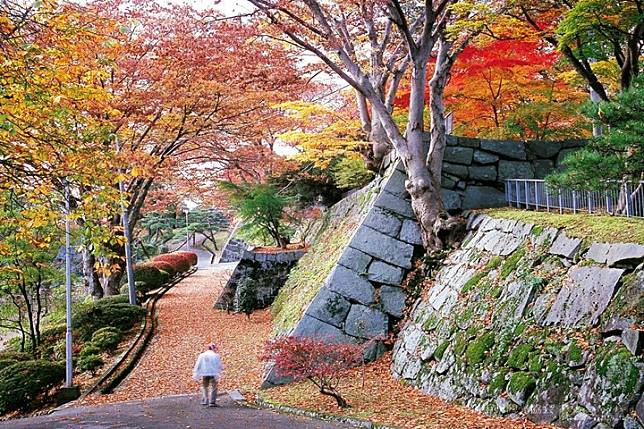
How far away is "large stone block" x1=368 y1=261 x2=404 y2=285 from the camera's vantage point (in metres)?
10.7

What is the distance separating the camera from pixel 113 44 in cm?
676

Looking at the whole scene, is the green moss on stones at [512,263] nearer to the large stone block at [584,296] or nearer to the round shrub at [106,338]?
the large stone block at [584,296]

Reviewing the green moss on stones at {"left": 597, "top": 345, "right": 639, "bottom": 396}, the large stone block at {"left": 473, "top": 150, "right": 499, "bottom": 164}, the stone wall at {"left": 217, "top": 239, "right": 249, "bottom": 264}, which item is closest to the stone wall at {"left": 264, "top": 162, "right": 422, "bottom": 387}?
the large stone block at {"left": 473, "top": 150, "right": 499, "bottom": 164}

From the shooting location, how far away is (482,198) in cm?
1155

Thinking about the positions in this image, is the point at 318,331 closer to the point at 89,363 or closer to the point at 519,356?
the point at 519,356

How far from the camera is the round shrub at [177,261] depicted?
93.4 ft

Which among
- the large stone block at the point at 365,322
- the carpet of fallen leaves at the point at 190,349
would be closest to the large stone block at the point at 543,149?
the large stone block at the point at 365,322

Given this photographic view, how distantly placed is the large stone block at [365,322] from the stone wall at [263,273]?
7489mm

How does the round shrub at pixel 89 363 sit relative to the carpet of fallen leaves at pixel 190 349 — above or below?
above

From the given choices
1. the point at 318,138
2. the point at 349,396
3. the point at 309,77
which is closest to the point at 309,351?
the point at 349,396

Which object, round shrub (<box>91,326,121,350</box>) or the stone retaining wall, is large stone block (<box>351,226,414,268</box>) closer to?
the stone retaining wall

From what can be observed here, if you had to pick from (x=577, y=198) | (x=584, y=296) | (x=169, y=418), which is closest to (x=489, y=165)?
(x=577, y=198)

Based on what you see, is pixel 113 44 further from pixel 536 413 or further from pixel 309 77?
pixel 309 77

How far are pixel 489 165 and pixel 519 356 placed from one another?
6.29 meters
